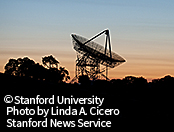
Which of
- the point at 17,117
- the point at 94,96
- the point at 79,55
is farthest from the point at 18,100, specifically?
the point at 79,55

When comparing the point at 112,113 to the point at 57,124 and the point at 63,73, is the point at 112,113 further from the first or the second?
the point at 63,73

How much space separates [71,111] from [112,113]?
11.6 ft

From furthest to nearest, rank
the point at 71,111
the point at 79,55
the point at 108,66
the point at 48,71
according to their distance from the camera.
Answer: the point at 48,71, the point at 79,55, the point at 108,66, the point at 71,111

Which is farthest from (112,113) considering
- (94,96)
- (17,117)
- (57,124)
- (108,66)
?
(108,66)

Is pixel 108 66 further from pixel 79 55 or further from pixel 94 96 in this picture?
pixel 94 96

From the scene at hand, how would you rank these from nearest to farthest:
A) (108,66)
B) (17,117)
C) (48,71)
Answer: (17,117) → (108,66) → (48,71)

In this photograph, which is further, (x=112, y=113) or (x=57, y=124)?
(x=112, y=113)

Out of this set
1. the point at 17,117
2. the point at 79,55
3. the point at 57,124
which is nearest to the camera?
the point at 57,124

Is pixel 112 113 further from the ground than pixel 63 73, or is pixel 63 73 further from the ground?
pixel 63 73

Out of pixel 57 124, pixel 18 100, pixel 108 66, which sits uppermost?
pixel 108 66

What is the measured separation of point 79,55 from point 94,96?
163 feet

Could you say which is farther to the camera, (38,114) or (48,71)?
(48,71)

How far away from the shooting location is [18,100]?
29.1 meters

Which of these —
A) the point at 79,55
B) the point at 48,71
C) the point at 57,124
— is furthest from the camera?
the point at 48,71
